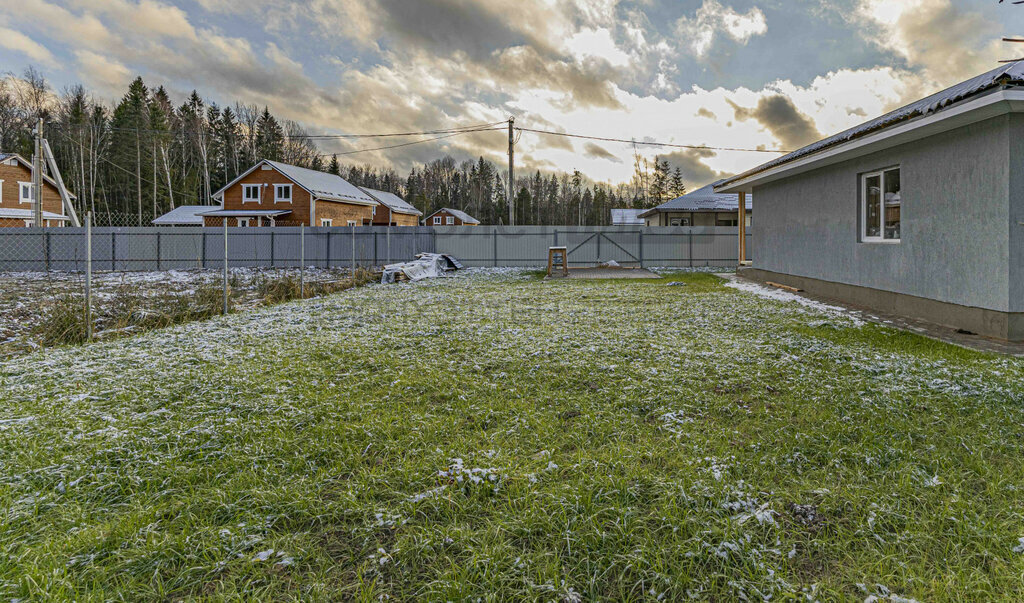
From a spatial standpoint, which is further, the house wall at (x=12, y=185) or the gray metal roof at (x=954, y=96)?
the house wall at (x=12, y=185)

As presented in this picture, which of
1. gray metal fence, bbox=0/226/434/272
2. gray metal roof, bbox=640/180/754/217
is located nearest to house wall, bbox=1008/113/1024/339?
gray metal fence, bbox=0/226/434/272

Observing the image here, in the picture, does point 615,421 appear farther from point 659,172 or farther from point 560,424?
point 659,172

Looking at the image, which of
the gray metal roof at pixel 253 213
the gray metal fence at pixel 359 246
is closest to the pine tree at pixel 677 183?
the gray metal fence at pixel 359 246

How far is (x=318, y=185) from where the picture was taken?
2817 centimetres

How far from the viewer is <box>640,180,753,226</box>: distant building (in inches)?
989

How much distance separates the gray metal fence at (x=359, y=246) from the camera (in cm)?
1778

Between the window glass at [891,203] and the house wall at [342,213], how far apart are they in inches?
1016

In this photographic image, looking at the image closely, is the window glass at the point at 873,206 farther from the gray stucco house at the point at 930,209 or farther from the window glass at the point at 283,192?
the window glass at the point at 283,192

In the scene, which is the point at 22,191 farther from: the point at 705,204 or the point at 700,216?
the point at 700,216

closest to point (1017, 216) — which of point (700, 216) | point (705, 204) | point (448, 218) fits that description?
point (705, 204)

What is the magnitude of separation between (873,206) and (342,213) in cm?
2748

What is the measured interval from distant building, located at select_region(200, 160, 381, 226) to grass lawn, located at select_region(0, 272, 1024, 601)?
24.1 m

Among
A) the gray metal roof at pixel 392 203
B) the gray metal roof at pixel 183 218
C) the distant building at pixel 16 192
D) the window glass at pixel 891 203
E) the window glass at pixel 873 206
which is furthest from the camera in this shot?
the gray metal roof at pixel 392 203

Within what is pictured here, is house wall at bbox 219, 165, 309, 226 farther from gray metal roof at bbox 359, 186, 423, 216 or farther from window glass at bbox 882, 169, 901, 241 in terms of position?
window glass at bbox 882, 169, 901, 241
